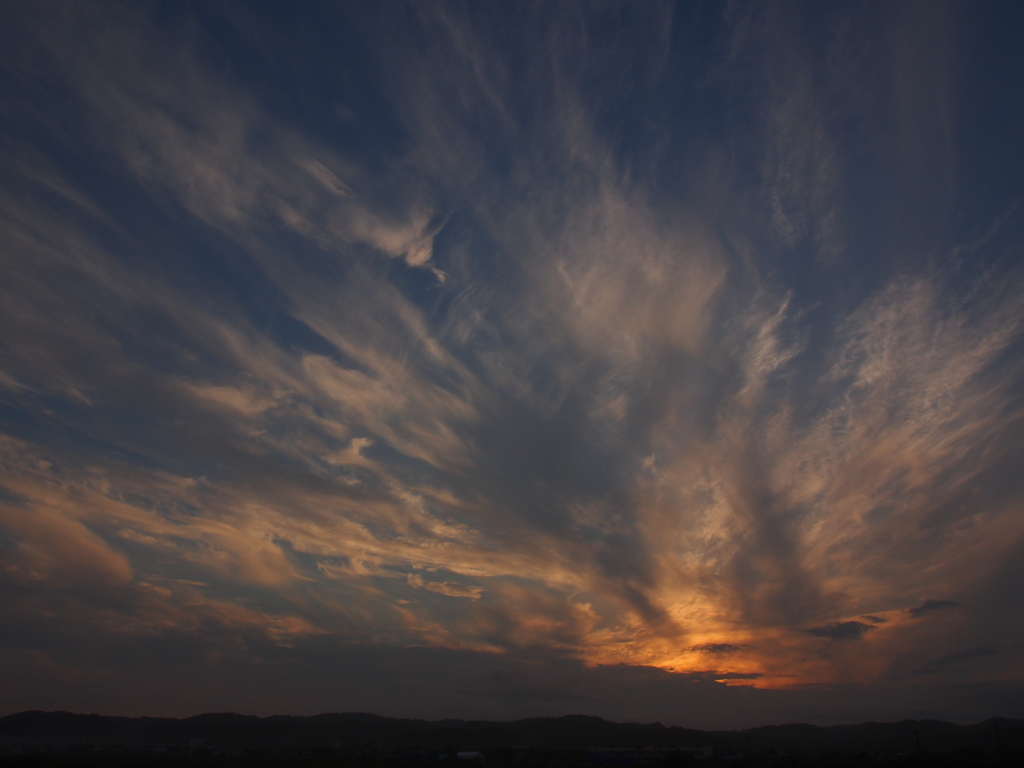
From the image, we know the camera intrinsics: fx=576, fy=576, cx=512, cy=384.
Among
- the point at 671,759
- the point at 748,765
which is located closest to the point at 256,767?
the point at 671,759

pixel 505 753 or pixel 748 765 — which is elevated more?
pixel 505 753

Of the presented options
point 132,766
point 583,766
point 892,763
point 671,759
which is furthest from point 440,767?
point 892,763

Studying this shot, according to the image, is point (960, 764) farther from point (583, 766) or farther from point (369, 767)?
point (369, 767)

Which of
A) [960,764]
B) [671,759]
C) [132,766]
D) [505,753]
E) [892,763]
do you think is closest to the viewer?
[960,764]

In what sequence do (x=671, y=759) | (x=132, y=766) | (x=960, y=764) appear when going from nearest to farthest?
1. (x=960, y=764)
2. (x=132, y=766)
3. (x=671, y=759)

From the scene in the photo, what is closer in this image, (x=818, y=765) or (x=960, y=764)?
(x=960, y=764)

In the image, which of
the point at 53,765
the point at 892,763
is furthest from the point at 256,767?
the point at 892,763

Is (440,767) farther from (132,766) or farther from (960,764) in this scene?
(960,764)

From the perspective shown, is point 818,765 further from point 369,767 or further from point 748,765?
point 369,767

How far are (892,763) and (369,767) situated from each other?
97.0 meters

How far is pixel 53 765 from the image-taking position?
295ft

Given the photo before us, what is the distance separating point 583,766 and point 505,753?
2626 inches

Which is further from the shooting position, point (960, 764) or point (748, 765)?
point (748, 765)

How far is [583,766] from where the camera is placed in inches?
4653
